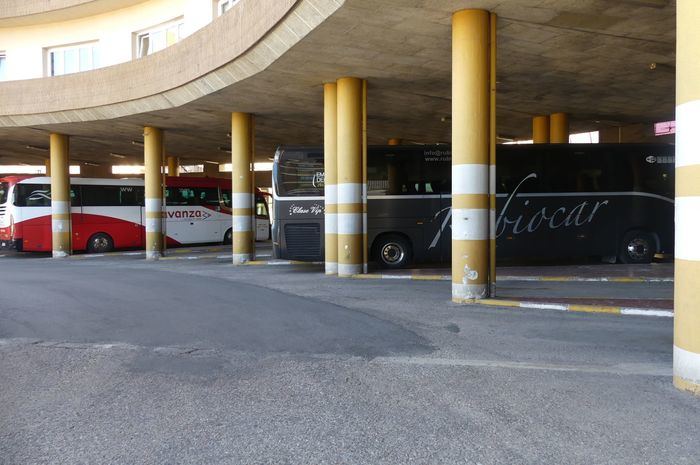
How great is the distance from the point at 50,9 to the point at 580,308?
72.2 ft

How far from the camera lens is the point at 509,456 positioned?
3.59 m

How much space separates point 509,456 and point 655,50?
10.1 m

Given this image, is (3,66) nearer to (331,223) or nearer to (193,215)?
(193,215)

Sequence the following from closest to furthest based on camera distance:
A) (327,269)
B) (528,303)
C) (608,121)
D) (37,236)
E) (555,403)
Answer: (555,403) → (528,303) → (327,269) → (608,121) → (37,236)

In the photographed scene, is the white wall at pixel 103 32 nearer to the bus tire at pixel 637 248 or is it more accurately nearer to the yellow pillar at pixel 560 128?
the yellow pillar at pixel 560 128

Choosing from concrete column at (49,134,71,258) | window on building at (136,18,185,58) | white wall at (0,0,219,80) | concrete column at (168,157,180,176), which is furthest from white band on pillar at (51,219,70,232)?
concrete column at (168,157,180,176)

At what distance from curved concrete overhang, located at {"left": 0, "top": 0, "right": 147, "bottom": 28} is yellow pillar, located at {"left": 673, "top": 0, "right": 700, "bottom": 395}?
2066cm

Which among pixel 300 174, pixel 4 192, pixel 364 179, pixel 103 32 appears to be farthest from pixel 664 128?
pixel 4 192

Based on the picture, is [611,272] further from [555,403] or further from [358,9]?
[555,403]

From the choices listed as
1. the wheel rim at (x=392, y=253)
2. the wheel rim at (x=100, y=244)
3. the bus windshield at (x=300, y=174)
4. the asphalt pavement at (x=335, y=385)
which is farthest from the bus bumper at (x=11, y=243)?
the wheel rim at (x=392, y=253)

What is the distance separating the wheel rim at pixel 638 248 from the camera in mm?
15367

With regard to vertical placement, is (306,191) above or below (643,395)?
above

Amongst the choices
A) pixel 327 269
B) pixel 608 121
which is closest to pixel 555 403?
pixel 327 269

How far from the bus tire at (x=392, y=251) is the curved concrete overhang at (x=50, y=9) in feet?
43.9
